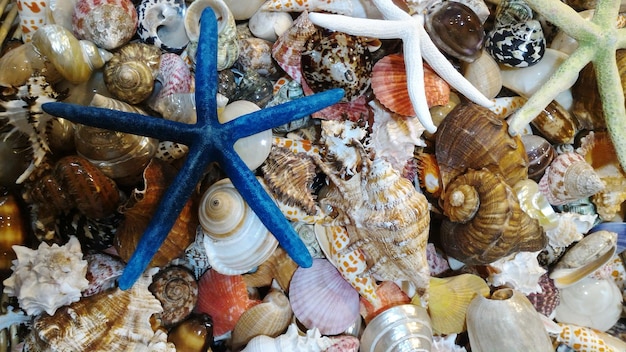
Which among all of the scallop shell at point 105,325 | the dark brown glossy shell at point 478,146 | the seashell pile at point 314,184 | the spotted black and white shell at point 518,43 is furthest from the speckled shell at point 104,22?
the spotted black and white shell at point 518,43

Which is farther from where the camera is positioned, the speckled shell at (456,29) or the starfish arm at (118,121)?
the speckled shell at (456,29)

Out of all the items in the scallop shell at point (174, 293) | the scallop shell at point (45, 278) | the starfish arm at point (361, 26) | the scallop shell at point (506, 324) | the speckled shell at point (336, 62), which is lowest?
the scallop shell at point (506, 324)

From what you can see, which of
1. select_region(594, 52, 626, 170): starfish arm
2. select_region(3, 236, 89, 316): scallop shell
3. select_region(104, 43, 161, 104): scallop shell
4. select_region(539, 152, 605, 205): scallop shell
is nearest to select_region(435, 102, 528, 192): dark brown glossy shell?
select_region(539, 152, 605, 205): scallop shell

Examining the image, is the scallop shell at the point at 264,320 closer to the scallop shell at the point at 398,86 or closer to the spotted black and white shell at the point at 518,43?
the scallop shell at the point at 398,86

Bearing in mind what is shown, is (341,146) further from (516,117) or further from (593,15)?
(593,15)

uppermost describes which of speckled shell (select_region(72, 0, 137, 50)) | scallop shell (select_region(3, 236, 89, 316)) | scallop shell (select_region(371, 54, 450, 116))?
speckled shell (select_region(72, 0, 137, 50))

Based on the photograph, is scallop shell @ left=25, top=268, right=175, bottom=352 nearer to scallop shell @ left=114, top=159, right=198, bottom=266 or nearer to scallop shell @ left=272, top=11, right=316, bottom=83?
scallop shell @ left=114, top=159, right=198, bottom=266

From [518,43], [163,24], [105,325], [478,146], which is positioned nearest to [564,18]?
[518,43]
